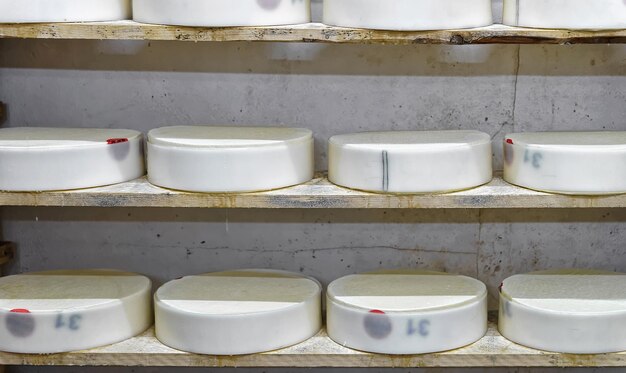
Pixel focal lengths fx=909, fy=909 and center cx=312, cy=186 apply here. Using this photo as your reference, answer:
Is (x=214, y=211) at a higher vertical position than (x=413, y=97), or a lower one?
lower

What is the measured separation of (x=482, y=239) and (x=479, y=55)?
1.74ft

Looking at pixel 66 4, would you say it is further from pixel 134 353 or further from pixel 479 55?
pixel 479 55

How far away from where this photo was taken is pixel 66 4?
2.07 meters

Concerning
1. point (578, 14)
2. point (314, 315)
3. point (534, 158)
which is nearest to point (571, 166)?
point (534, 158)

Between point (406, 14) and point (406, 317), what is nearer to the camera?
point (406, 14)

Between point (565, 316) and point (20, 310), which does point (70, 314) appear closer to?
point (20, 310)

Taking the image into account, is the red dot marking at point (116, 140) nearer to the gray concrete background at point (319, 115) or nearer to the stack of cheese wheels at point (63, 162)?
the stack of cheese wheels at point (63, 162)

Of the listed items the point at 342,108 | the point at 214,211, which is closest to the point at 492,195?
the point at 342,108

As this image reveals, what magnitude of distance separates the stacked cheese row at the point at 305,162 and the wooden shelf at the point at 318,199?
20 millimetres

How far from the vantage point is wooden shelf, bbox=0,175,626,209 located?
6.93 ft

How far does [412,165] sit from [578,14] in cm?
50

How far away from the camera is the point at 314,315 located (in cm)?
231

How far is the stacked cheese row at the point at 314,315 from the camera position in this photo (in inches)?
86.0

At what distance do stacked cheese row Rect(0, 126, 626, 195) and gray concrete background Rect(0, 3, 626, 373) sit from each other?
296mm
